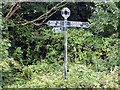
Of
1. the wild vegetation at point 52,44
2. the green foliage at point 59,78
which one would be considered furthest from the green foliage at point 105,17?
the green foliage at point 59,78

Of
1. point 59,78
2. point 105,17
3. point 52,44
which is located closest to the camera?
point 59,78

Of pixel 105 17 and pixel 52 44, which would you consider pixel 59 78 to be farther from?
pixel 105 17

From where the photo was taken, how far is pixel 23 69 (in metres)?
4.96

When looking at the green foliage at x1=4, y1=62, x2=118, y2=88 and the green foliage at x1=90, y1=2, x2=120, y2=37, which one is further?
the green foliage at x1=90, y1=2, x2=120, y2=37

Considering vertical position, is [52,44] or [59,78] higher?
[52,44]

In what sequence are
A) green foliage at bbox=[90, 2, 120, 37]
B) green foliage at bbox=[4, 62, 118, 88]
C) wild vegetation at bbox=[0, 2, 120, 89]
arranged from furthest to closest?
green foliage at bbox=[90, 2, 120, 37] → wild vegetation at bbox=[0, 2, 120, 89] → green foliage at bbox=[4, 62, 118, 88]

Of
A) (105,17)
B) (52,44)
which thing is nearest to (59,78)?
(52,44)

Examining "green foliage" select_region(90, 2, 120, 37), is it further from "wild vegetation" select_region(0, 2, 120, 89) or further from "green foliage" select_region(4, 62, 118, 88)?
"green foliage" select_region(4, 62, 118, 88)

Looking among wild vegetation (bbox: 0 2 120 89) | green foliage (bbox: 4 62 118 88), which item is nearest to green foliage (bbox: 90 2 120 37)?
wild vegetation (bbox: 0 2 120 89)

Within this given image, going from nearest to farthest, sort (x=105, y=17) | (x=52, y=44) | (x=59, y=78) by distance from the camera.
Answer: (x=59, y=78)
(x=105, y=17)
(x=52, y=44)

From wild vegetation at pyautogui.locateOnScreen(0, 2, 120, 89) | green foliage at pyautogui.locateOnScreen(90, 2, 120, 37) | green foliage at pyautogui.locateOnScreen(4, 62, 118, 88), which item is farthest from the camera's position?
green foliage at pyautogui.locateOnScreen(90, 2, 120, 37)

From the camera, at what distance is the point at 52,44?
18.2ft

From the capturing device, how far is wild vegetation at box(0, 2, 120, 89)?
184 inches

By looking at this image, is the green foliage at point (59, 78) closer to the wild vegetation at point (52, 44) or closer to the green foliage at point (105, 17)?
the wild vegetation at point (52, 44)
